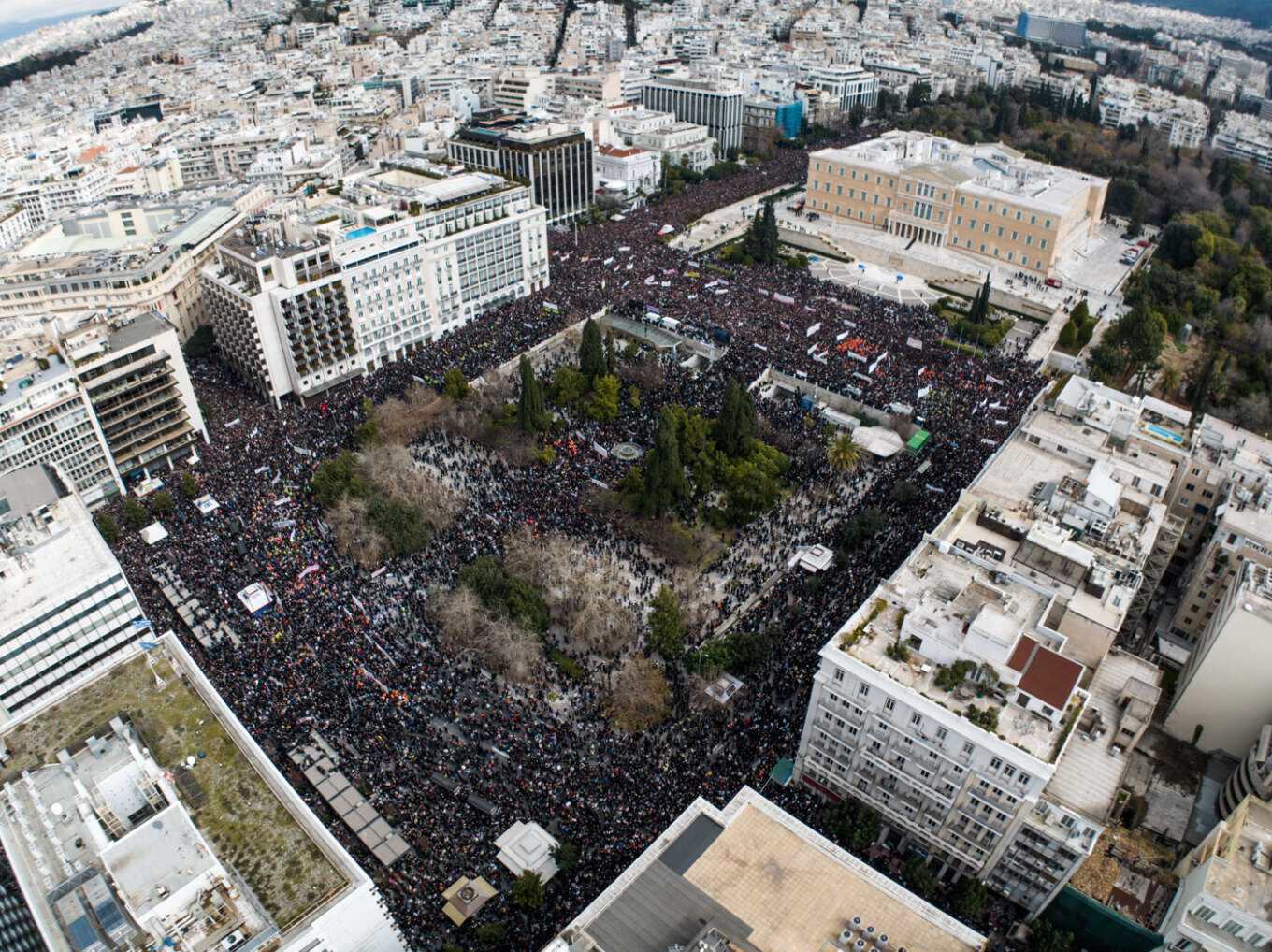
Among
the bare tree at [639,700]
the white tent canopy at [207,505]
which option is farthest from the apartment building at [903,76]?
the bare tree at [639,700]

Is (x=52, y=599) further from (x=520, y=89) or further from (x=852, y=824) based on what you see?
(x=520, y=89)

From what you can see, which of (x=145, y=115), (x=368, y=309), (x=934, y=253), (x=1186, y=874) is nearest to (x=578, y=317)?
(x=368, y=309)

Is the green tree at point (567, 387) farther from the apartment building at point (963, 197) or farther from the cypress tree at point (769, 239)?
the apartment building at point (963, 197)

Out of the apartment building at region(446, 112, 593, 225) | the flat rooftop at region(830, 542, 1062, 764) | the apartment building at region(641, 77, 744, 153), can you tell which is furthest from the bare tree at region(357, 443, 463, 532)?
the apartment building at region(641, 77, 744, 153)

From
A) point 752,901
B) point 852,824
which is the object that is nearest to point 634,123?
point 852,824

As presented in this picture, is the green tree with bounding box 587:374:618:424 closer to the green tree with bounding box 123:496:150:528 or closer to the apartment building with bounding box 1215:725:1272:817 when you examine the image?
the green tree with bounding box 123:496:150:528

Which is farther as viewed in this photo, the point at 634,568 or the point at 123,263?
the point at 123,263

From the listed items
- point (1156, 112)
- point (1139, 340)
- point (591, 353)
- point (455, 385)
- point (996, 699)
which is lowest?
point (455, 385)
